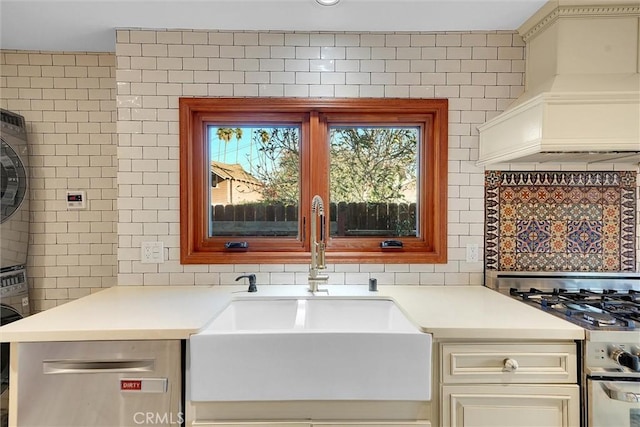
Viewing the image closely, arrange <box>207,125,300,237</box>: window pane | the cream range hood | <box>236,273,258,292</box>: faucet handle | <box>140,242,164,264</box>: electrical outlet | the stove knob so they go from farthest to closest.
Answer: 1. <box>207,125,300,237</box>: window pane
2. <box>140,242,164,264</box>: electrical outlet
3. <box>236,273,258,292</box>: faucet handle
4. the cream range hood
5. the stove knob

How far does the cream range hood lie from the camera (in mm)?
1335

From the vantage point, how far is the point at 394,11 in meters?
1.67

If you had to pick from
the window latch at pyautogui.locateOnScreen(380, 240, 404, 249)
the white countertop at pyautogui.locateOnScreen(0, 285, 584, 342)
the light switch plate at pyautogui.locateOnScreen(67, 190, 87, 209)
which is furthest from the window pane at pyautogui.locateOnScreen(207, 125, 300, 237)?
the light switch plate at pyautogui.locateOnScreen(67, 190, 87, 209)

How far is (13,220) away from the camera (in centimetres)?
191

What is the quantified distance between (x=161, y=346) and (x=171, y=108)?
4.01 feet

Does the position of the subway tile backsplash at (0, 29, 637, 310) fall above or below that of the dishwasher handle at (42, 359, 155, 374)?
above

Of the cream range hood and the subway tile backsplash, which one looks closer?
the cream range hood

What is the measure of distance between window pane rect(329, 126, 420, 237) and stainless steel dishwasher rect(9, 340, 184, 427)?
43.2 inches

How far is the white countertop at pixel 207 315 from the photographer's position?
1.17 metres

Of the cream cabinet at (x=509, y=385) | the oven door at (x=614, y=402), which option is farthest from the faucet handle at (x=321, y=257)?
the oven door at (x=614, y=402)

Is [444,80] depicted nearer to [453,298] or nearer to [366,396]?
[453,298]

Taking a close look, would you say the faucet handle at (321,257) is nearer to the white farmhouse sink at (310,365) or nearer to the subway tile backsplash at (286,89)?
the subway tile backsplash at (286,89)

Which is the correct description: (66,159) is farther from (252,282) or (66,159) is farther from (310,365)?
(310,365)

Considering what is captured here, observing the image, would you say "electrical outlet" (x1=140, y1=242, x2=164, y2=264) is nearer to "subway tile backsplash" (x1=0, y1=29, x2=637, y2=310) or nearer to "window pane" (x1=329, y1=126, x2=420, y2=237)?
"subway tile backsplash" (x1=0, y1=29, x2=637, y2=310)
